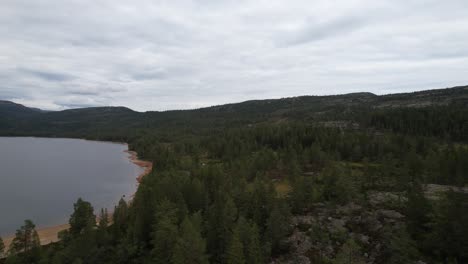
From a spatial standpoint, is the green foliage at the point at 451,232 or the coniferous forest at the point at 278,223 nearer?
the green foliage at the point at 451,232

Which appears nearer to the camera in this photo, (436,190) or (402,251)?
(402,251)

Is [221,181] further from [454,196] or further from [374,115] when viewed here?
[374,115]

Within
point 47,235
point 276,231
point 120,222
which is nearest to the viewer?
point 276,231

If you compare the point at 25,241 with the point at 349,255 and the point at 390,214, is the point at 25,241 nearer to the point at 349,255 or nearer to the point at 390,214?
the point at 349,255

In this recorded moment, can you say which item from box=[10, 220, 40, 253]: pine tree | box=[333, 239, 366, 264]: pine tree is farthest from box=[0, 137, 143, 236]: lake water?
box=[333, 239, 366, 264]: pine tree

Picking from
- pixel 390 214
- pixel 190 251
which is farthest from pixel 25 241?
pixel 390 214

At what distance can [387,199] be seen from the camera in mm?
48250

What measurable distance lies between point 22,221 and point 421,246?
60.9m

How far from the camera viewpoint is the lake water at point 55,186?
60.4m

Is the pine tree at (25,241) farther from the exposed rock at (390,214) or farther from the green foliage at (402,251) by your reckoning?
the exposed rock at (390,214)

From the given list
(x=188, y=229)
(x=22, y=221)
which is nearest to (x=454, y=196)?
(x=188, y=229)

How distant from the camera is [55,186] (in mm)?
85062

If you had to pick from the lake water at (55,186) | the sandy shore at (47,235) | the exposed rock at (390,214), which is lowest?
the sandy shore at (47,235)

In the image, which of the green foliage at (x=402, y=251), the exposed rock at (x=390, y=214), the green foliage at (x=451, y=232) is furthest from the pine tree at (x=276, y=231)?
the green foliage at (x=451, y=232)
